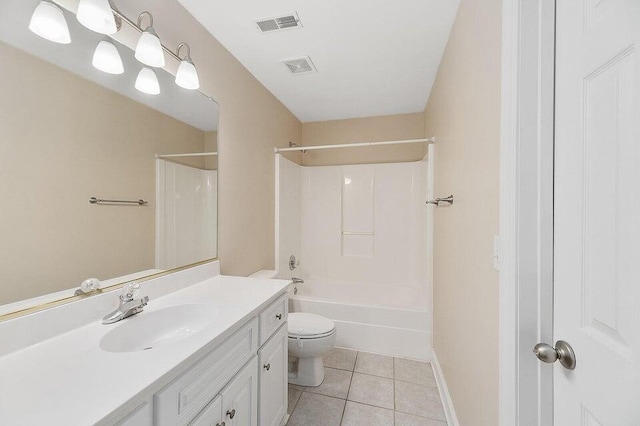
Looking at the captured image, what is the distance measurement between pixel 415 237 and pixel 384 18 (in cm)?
214

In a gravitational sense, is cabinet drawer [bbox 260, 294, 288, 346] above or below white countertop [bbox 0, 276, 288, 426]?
below

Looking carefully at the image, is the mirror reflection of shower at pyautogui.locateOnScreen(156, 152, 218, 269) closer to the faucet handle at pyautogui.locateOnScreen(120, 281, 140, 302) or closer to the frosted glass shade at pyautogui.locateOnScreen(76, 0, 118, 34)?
the faucet handle at pyautogui.locateOnScreen(120, 281, 140, 302)

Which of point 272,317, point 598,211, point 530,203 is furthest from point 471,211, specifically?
point 272,317

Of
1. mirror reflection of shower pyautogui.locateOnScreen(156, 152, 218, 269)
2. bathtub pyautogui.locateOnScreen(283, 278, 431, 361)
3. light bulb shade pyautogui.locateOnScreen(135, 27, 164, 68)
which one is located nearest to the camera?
light bulb shade pyautogui.locateOnScreen(135, 27, 164, 68)

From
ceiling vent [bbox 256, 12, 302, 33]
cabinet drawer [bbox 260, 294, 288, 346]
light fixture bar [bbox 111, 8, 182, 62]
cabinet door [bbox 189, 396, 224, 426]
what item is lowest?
cabinet door [bbox 189, 396, 224, 426]

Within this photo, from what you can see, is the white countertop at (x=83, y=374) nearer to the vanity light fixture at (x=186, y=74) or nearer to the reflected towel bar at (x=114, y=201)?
the reflected towel bar at (x=114, y=201)

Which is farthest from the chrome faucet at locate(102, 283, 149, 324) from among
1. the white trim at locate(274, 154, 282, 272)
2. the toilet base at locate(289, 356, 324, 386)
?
the white trim at locate(274, 154, 282, 272)

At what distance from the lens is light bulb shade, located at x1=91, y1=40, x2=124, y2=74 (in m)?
1.01

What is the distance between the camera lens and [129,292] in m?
1.03

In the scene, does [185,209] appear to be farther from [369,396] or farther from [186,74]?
[369,396]

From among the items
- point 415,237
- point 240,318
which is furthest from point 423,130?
point 240,318

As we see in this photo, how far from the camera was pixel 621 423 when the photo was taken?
52 centimetres

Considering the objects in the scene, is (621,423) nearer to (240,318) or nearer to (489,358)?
(489,358)

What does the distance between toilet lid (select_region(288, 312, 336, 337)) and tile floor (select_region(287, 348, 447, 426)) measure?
40 cm
